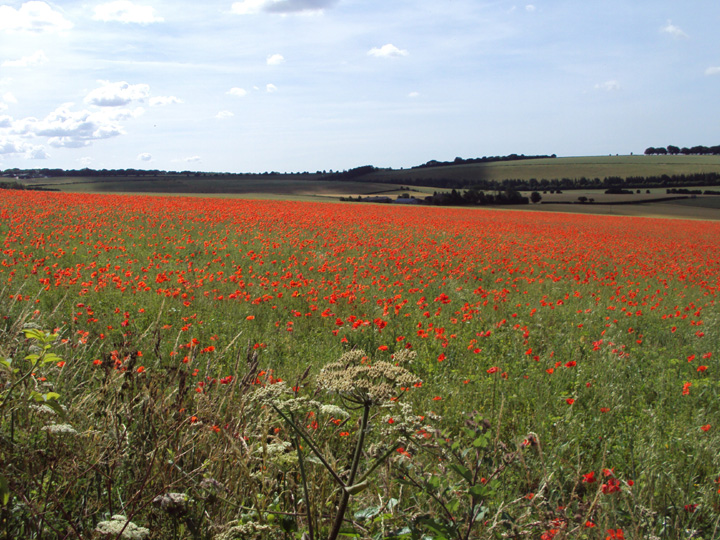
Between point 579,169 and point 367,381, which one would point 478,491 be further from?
point 579,169

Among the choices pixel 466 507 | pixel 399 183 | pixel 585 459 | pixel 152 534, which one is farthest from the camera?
pixel 399 183

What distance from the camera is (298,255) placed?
36.4ft

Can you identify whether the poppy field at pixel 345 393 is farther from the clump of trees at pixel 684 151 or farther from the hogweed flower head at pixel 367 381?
the clump of trees at pixel 684 151

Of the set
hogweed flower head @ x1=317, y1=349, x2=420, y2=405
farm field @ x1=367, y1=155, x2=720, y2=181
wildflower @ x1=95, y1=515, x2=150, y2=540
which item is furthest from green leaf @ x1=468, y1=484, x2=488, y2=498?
farm field @ x1=367, y1=155, x2=720, y2=181

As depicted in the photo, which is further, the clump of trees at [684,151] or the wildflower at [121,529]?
the clump of trees at [684,151]

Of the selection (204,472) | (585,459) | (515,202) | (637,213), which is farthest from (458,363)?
(515,202)

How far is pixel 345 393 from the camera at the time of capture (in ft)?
5.62

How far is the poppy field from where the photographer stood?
2008mm

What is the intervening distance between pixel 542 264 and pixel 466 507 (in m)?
10.5

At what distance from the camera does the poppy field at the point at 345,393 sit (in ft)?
6.59

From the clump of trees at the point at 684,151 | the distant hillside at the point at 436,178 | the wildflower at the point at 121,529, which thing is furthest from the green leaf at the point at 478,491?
the clump of trees at the point at 684,151

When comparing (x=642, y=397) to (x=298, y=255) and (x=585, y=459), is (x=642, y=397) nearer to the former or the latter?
(x=585, y=459)

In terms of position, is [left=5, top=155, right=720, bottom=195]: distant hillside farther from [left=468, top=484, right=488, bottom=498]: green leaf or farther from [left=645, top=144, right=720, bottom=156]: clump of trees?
[left=468, top=484, right=488, bottom=498]: green leaf

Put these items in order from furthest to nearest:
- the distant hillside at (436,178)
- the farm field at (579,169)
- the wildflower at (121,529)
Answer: the farm field at (579,169)
the distant hillside at (436,178)
the wildflower at (121,529)
